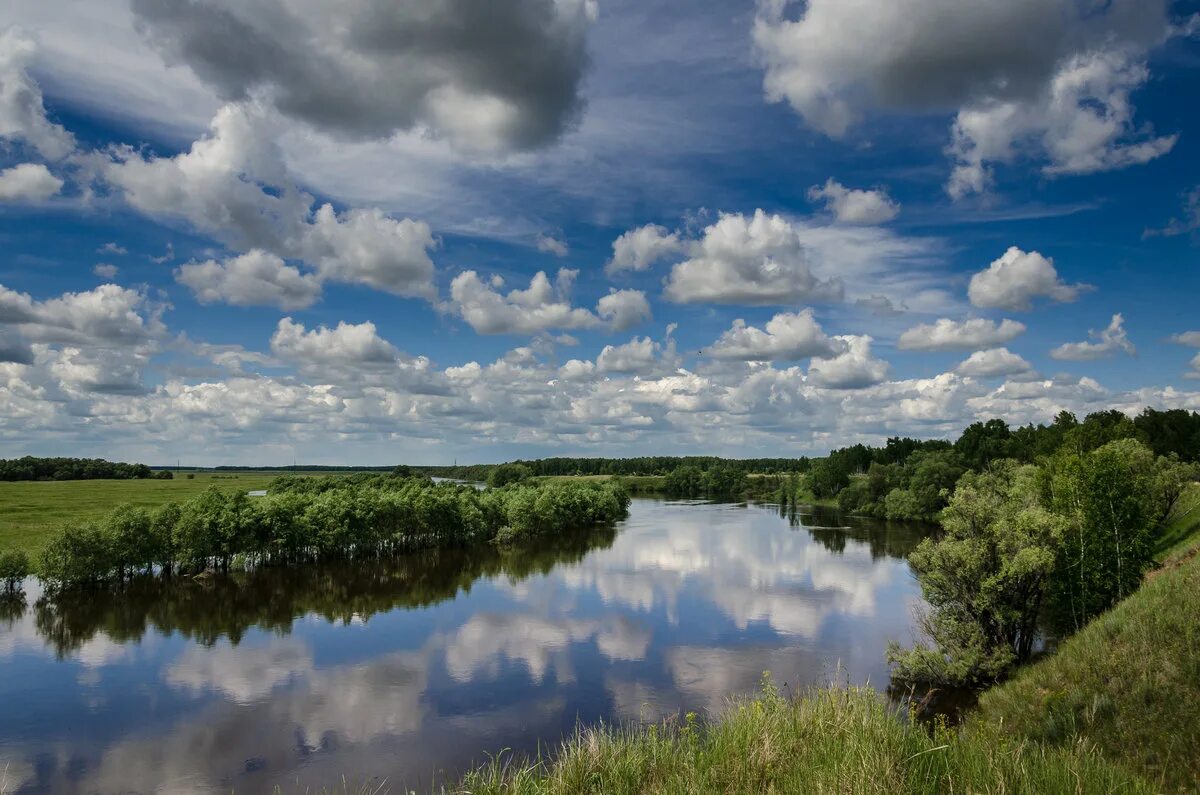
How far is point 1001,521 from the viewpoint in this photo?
106 ft

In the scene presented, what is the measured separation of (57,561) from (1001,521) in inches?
2532

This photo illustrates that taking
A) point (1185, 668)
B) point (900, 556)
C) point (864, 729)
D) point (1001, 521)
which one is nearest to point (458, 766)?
point (864, 729)

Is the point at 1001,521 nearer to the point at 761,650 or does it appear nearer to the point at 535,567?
the point at 761,650

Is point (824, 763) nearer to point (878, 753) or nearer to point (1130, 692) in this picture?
point (878, 753)

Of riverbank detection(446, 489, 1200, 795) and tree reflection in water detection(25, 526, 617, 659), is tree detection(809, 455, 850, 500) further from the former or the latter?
riverbank detection(446, 489, 1200, 795)

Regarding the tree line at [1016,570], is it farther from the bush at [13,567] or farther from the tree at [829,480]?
the tree at [829,480]

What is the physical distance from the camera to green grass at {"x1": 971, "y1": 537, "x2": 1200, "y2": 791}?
18.2 metres

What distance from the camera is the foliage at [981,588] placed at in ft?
102

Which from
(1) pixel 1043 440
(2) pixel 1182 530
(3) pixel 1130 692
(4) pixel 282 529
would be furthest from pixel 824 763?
(1) pixel 1043 440

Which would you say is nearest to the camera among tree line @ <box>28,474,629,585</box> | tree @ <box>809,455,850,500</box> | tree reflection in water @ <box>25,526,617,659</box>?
tree reflection in water @ <box>25,526,617,659</box>

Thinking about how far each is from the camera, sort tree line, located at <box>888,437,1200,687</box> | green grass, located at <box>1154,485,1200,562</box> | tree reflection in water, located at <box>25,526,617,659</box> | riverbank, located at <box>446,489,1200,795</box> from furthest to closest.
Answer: tree reflection in water, located at <box>25,526,617,659</box>
green grass, located at <box>1154,485,1200,562</box>
tree line, located at <box>888,437,1200,687</box>
riverbank, located at <box>446,489,1200,795</box>

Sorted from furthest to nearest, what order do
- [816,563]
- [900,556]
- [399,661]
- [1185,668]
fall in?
1. [900,556]
2. [816,563]
3. [399,661]
4. [1185,668]

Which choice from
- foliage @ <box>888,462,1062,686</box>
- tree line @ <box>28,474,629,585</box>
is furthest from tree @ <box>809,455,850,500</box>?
foliage @ <box>888,462,1062,686</box>

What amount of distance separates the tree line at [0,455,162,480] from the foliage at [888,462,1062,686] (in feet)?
561
